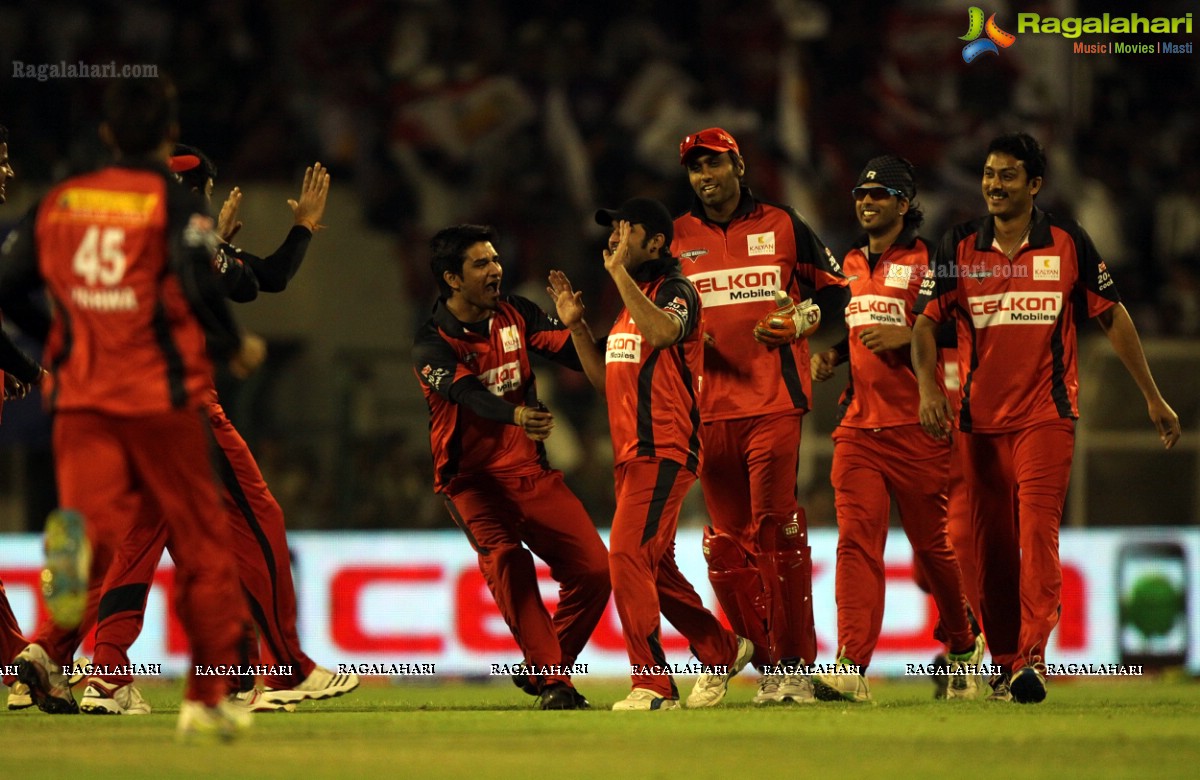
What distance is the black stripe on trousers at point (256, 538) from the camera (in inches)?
308

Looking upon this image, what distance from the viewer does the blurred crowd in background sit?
15531 millimetres

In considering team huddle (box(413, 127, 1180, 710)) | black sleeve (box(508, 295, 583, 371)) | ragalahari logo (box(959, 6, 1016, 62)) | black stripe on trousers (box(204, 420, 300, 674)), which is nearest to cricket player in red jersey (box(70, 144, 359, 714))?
black stripe on trousers (box(204, 420, 300, 674))

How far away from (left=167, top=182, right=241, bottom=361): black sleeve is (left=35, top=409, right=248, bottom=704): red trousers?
305 millimetres

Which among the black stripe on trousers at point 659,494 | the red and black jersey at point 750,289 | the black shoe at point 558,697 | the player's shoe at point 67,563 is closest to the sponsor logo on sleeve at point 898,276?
the red and black jersey at point 750,289

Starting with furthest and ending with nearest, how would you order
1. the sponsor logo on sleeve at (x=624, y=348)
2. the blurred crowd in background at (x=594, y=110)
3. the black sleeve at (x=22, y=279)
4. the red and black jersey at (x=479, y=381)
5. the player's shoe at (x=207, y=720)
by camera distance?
the blurred crowd in background at (x=594, y=110), the red and black jersey at (x=479, y=381), the sponsor logo on sleeve at (x=624, y=348), the black sleeve at (x=22, y=279), the player's shoe at (x=207, y=720)

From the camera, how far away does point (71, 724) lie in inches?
288

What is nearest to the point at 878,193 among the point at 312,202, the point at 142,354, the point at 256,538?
the point at 312,202

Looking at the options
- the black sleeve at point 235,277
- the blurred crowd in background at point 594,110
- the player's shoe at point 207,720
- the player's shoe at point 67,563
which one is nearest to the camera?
the player's shoe at point 67,563

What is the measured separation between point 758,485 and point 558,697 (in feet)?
4.36

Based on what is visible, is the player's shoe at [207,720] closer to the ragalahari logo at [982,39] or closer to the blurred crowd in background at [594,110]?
the blurred crowd in background at [594,110]

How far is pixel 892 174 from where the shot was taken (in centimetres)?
890

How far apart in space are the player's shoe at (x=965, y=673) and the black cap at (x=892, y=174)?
230cm

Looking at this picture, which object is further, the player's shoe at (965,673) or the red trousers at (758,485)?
the player's shoe at (965,673)

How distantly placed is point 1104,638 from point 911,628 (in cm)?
125
